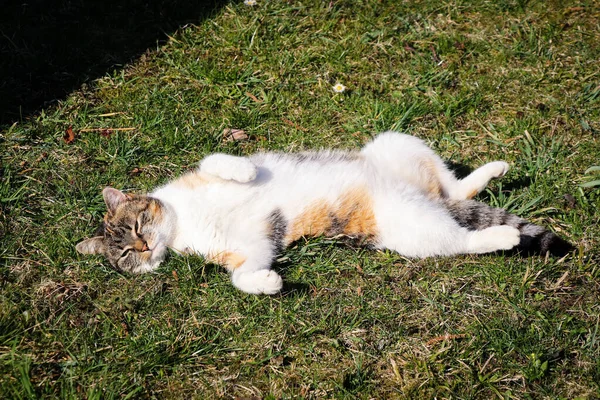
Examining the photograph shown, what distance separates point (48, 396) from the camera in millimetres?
2959

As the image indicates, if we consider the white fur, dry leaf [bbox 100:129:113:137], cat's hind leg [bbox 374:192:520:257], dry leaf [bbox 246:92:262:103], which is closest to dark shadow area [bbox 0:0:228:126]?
dry leaf [bbox 100:129:113:137]

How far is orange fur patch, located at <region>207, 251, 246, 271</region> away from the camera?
3.53m

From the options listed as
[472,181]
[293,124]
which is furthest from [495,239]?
[293,124]

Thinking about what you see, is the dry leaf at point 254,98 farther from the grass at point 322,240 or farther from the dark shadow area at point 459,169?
the dark shadow area at point 459,169

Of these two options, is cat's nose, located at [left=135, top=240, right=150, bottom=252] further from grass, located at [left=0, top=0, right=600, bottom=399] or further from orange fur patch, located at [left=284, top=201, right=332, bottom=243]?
orange fur patch, located at [left=284, top=201, right=332, bottom=243]

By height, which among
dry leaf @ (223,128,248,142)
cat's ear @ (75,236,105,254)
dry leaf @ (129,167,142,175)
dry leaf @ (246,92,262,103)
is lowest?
cat's ear @ (75,236,105,254)

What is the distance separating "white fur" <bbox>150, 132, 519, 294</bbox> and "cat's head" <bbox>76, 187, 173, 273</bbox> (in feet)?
0.23

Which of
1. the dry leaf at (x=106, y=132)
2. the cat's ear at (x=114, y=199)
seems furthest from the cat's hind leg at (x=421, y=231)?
the dry leaf at (x=106, y=132)

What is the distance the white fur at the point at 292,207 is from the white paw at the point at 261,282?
0.02 m

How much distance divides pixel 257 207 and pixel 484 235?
1.49 metres

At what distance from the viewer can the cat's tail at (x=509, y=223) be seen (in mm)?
3451

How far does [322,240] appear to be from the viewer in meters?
3.67

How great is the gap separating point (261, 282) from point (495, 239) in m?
1.51

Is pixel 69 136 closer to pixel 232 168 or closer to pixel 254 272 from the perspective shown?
pixel 232 168
